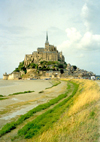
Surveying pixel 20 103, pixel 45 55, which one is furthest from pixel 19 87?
pixel 45 55

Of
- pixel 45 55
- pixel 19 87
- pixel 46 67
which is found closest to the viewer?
pixel 19 87

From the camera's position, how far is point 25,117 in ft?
27.1

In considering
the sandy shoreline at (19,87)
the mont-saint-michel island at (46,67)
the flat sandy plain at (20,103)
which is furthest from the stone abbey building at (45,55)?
the flat sandy plain at (20,103)

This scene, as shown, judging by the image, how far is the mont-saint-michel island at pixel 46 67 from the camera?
108m

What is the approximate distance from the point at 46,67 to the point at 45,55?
1407 cm

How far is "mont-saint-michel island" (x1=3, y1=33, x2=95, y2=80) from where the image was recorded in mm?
108438

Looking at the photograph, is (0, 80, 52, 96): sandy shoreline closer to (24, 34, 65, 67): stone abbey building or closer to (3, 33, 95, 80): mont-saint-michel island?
(3, 33, 95, 80): mont-saint-michel island

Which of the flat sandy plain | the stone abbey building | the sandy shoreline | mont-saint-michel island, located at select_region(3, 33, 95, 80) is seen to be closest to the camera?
the flat sandy plain

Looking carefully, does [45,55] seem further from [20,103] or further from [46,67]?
[20,103]

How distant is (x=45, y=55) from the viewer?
404ft

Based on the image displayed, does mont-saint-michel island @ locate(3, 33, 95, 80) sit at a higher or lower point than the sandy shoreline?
higher

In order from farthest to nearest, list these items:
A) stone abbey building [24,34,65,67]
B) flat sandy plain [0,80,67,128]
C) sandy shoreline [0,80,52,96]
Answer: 1. stone abbey building [24,34,65,67]
2. sandy shoreline [0,80,52,96]
3. flat sandy plain [0,80,67,128]

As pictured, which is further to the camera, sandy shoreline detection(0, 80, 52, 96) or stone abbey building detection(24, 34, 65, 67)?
stone abbey building detection(24, 34, 65, 67)

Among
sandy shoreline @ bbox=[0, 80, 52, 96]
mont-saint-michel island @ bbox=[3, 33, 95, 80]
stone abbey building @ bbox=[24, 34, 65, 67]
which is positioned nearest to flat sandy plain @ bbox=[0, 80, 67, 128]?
sandy shoreline @ bbox=[0, 80, 52, 96]
